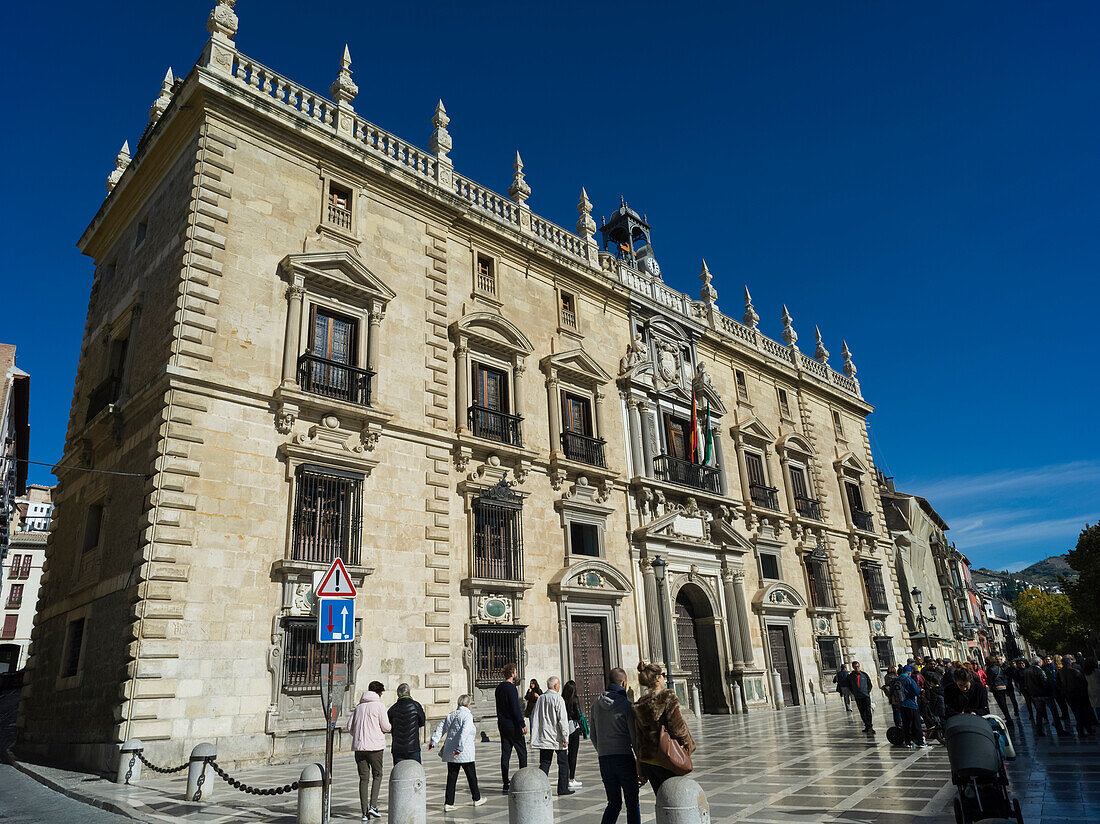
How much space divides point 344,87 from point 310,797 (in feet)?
53.1

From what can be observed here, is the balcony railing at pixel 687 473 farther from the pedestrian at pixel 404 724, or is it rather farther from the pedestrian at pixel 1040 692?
the pedestrian at pixel 404 724

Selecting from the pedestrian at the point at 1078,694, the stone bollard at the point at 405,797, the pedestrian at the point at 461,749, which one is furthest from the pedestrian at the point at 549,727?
the pedestrian at the point at 1078,694

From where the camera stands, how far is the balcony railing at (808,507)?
28.1 m

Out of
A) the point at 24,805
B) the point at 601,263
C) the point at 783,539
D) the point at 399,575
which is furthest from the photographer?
the point at 783,539

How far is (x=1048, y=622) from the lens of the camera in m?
75.1

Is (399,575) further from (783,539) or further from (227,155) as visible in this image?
(783,539)

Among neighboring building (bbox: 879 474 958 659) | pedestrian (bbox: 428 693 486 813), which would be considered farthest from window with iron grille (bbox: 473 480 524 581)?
neighboring building (bbox: 879 474 958 659)

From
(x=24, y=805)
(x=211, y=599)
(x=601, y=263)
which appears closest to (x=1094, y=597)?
(x=601, y=263)

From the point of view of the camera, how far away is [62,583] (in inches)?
652

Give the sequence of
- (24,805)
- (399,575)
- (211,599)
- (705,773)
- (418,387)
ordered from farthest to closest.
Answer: (418,387)
(399,575)
(211,599)
(705,773)
(24,805)

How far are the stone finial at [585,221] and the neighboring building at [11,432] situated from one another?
63.5 feet

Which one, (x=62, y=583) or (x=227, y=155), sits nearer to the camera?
(x=227, y=155)

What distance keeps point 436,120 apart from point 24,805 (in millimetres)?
17408

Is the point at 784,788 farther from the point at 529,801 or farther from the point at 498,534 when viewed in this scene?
the point at 498,534
